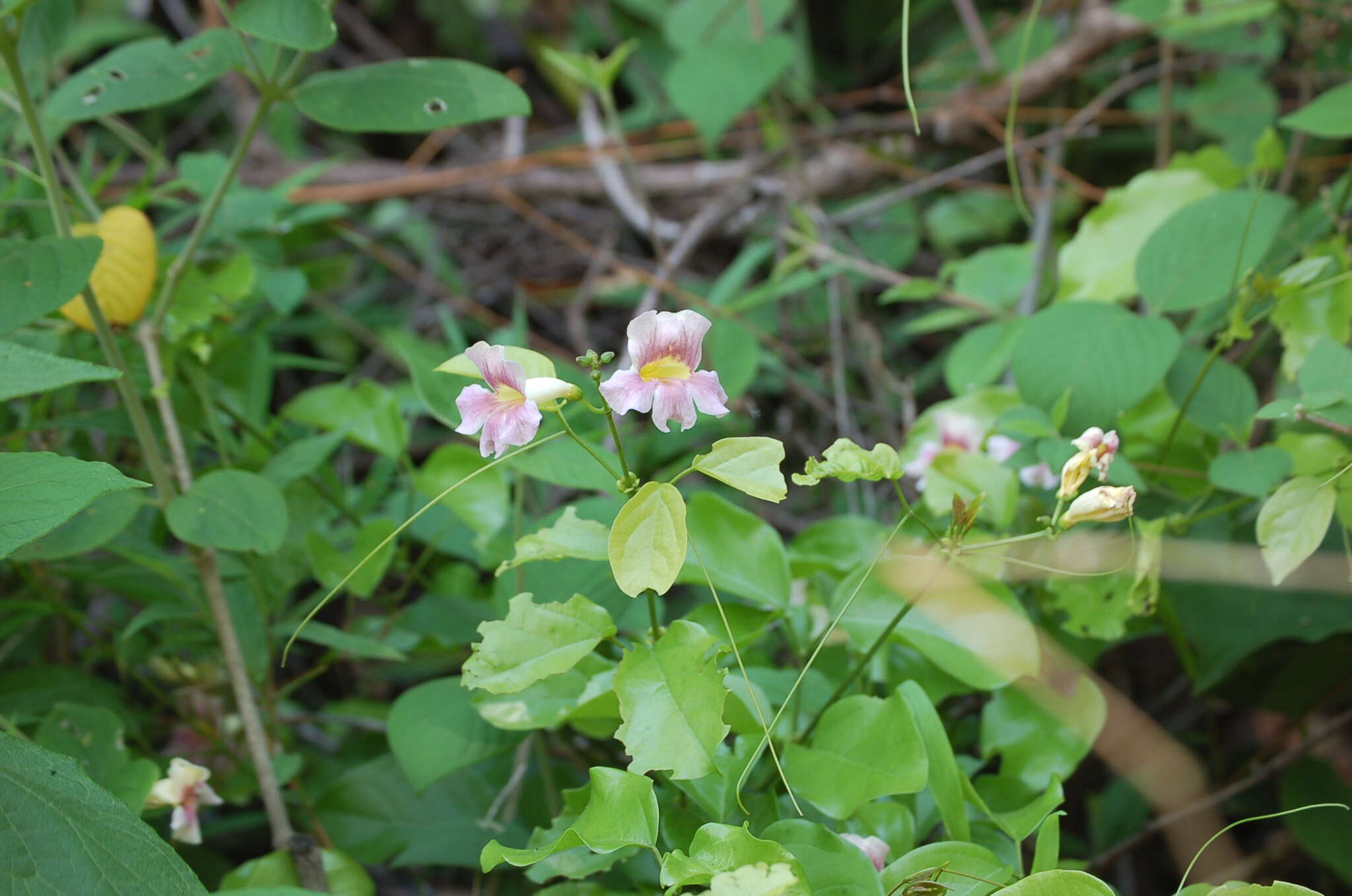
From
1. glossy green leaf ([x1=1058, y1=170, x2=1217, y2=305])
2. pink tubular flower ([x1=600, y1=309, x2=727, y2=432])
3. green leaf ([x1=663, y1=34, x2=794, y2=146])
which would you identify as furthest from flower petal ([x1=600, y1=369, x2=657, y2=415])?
green leaf ([x1=663, y1=34, x2=794, y2=146])

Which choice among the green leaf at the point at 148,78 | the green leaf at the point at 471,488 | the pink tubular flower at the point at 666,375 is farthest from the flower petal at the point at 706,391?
the green leaf at the point at 148,78

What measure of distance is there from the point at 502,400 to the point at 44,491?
246mm

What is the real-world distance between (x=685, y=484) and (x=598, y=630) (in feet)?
2.27

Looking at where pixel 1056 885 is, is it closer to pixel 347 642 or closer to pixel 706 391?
pixel 706 391

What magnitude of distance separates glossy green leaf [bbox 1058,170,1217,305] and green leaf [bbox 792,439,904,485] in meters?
0.54

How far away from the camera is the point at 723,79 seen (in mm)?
1409

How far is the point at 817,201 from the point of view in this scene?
1.63 m

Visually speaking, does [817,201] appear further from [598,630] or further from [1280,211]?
[598,630]

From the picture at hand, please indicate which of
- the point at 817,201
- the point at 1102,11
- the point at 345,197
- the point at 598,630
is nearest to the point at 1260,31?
the point at 1102,11

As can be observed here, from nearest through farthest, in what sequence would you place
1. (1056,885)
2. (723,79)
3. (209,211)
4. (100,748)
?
(1056,885), (100,748), (209,211), (723,79)

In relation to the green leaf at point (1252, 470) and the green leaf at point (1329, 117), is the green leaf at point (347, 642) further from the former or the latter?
the green leaf at point (1329, 117)

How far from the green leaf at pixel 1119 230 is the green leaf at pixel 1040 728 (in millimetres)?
441

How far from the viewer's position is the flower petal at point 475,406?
0.54m

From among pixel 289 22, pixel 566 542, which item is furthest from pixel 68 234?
pixel 566 542
